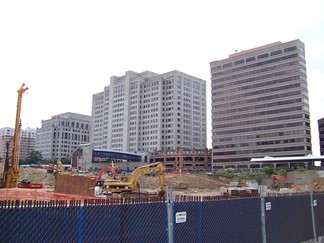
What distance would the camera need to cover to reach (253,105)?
421 feet

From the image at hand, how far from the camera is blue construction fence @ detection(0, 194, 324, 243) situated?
6504 mm

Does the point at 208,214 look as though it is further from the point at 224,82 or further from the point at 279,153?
the point at 224,82

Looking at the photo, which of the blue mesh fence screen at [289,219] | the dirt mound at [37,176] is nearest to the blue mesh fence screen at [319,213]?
the blue mesh fence screen at [289,219]

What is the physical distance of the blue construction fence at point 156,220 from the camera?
→ 650 cm

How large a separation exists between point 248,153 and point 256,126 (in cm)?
1093

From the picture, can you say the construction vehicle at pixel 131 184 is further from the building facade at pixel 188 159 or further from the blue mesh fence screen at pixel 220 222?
the building facade at pixel 188 159

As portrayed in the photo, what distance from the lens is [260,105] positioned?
126 meters

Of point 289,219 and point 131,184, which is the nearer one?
point 289,219

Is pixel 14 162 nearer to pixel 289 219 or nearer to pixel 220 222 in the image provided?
pixel 289 219

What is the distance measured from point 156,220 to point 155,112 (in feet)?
527

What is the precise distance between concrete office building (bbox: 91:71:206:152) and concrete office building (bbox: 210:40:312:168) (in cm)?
2966

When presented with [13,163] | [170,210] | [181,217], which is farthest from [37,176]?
[170,210]

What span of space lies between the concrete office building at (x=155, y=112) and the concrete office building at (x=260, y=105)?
29662 mm

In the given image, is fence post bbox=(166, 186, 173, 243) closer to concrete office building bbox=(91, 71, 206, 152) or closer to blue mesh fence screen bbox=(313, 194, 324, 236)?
blue mesh fence screen bbox=(313, 194, 324, 236)
